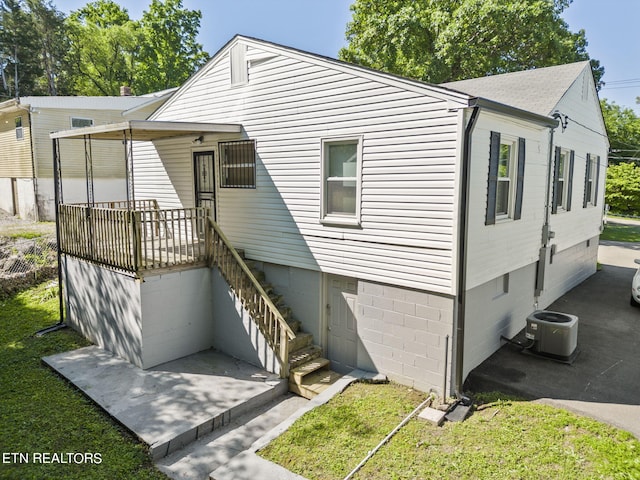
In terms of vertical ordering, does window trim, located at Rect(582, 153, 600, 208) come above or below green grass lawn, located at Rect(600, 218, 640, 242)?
above

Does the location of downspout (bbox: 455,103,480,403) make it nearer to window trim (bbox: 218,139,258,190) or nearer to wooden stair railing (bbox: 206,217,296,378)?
wooden stair railing (bbox: 206,217,296,378)

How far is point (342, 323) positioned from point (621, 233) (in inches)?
980

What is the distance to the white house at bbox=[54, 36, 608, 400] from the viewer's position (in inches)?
257

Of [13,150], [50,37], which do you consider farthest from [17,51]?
[13,150]

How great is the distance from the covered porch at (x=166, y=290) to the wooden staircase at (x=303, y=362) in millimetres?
294

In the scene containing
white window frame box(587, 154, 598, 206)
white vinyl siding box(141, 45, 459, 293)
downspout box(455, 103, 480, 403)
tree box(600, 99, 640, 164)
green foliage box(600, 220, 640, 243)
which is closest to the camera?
downspout box(455, 103, 480, 403)

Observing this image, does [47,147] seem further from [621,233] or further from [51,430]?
[621,233]

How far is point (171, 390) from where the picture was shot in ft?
23.1

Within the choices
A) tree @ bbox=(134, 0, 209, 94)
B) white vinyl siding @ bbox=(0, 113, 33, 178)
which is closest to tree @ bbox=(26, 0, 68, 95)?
tree @ bbox=(134, 0, 209, 94)

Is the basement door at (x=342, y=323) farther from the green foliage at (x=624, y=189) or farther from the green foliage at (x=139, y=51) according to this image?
the green foliage at (x=624, y=189)

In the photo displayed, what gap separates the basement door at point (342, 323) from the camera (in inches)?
306

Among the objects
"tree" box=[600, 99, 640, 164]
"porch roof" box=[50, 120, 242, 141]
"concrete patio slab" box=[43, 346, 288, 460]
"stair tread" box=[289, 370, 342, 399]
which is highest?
"tree" box=[600, 99, 640, 164]

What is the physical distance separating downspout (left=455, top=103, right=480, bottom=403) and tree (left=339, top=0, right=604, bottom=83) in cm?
1722

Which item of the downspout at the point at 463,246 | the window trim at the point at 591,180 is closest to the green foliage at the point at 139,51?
the window trim at the point at 591,180
